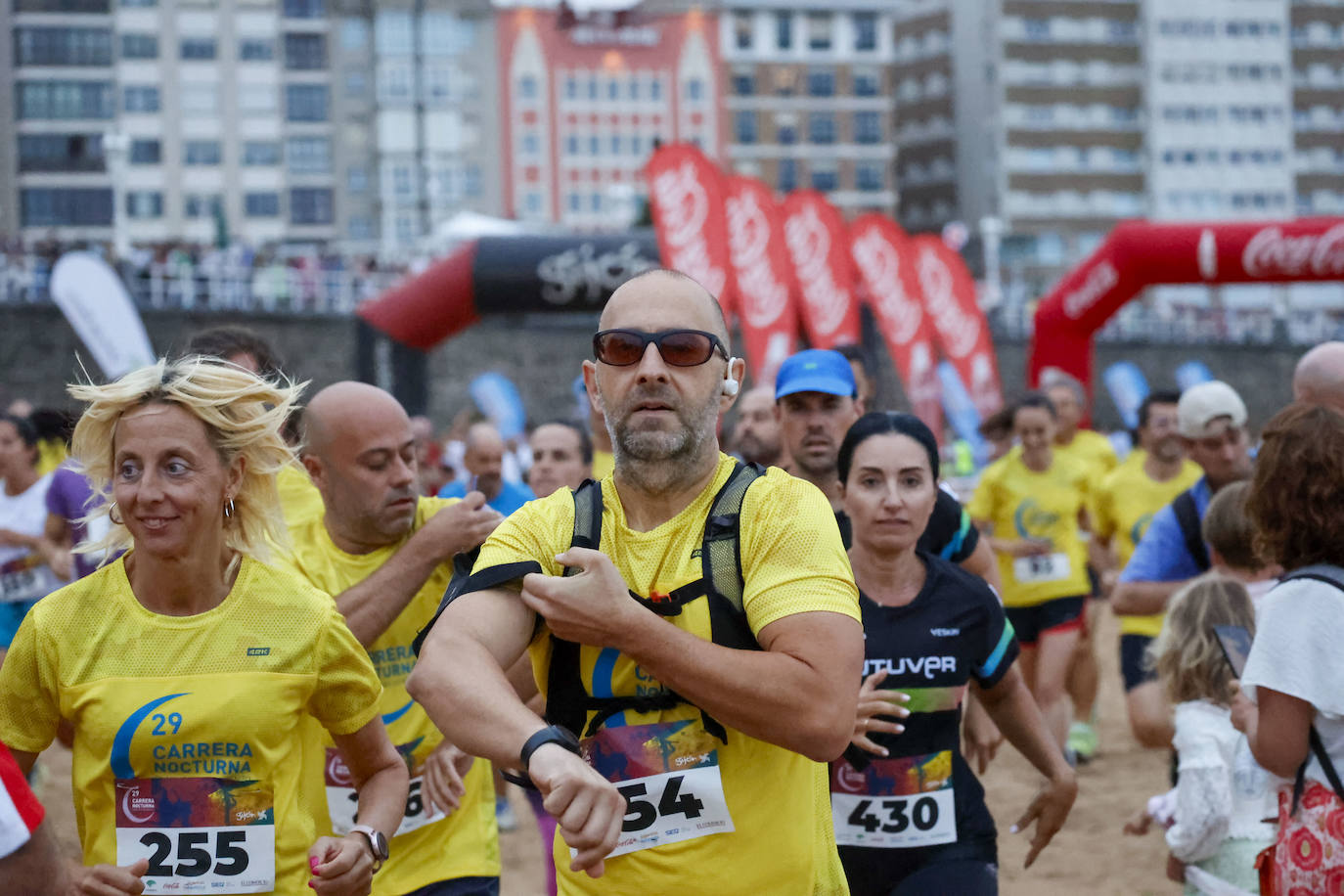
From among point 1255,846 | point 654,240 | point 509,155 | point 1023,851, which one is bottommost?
point 1023,851

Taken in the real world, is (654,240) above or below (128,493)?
above

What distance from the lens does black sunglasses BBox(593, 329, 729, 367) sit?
2.22 m

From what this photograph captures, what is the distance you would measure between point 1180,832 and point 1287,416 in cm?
123

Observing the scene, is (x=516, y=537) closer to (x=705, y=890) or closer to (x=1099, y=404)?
(x=705, y=890)

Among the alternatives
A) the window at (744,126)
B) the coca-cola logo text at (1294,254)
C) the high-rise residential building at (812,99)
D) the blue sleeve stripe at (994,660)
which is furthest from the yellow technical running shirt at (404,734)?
the window at (744,126)

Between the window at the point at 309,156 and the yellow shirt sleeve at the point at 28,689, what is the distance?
63.5 meters

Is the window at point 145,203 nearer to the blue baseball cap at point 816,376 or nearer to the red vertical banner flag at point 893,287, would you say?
the red vertical banner flag at point 893,287

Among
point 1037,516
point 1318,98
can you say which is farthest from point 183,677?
point 1318,98

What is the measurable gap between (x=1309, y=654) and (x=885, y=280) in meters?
14.9

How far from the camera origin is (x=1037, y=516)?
8.12 m

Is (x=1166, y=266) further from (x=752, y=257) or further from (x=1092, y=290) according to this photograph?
(x=752, y=257)

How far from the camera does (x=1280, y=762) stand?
277 centimetres

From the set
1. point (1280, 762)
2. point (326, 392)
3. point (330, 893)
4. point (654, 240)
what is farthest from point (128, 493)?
point (654, 240)

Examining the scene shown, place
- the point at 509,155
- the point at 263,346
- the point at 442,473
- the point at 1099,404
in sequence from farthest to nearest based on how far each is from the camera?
the point at 509,155 → the point at 1099,404 → the point at 442,473 → the point at 263,346
